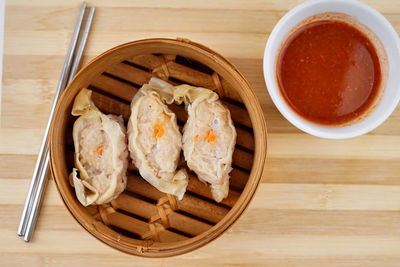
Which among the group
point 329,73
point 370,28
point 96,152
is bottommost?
point 96,152

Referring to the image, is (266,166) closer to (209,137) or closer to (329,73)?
(209,137)

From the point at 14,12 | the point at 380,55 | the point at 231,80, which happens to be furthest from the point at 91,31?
the point at 380,55

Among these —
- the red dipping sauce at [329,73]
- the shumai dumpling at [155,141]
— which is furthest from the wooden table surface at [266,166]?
the shumai dumpling at [155,141]

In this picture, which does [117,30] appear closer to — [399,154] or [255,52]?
[255,52]

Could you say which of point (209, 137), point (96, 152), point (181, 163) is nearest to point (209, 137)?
point (209, 137)

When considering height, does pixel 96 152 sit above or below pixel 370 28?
below

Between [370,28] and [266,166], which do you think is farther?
[266,166]
